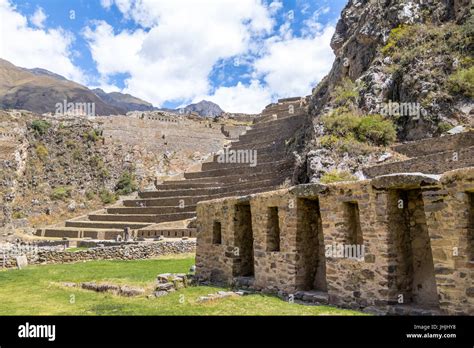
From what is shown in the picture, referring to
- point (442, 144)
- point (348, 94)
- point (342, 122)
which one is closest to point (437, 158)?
point (442, 144)

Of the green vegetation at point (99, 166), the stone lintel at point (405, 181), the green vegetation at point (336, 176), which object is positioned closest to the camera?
the stone lintel at point (405, 181)

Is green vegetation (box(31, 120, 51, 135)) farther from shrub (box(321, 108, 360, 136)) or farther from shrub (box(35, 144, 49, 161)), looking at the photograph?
shrub (box(321, 108, 360, 136))

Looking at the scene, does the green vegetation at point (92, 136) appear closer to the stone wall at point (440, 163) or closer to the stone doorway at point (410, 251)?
the stone wall at point (440, 163)

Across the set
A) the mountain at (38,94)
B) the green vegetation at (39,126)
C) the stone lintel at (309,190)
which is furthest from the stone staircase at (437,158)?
→ the mountain at (38,94)

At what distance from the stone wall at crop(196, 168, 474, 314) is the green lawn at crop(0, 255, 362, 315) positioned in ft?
2.44

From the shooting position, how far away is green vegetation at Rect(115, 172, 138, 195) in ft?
165

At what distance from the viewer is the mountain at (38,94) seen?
123625 mm

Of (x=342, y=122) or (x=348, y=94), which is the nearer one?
(x=342, y=122)

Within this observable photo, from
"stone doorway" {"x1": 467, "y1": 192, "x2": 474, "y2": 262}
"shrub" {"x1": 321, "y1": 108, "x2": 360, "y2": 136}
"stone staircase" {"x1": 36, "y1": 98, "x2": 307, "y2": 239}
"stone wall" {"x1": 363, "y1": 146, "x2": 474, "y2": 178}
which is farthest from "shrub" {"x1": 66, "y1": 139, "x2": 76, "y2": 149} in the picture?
"stone doorway" {"x1": 467, "y1": 192, "x2": 474, "y2": 262}

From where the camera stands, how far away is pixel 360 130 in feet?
89.6

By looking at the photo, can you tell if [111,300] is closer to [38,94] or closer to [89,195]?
[89,195]

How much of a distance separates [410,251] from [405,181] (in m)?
1.59

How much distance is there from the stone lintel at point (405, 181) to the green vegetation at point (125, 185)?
4496 cm
